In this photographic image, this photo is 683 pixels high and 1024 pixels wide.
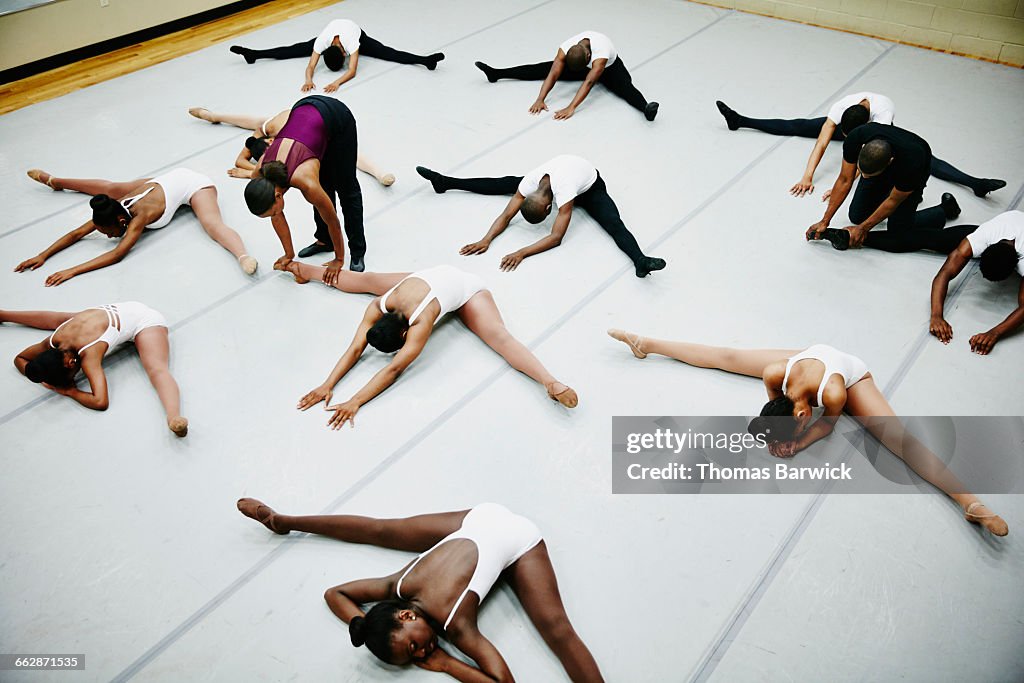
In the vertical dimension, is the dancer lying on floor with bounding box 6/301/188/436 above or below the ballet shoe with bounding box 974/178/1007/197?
below

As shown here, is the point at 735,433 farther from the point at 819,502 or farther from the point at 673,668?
the point at 673,668

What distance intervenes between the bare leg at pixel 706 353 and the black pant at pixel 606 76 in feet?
8.95

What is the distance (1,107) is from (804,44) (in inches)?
270

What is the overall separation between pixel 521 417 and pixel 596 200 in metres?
1.72

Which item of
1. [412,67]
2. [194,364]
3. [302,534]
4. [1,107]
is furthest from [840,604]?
[1,107]

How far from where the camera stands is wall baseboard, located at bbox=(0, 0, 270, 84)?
21.1ft

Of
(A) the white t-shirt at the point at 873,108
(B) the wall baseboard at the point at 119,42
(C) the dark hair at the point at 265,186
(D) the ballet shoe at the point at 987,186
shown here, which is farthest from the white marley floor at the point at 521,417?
(B) the wall baseboard at the point at 119,42

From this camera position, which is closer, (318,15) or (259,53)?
(259,53)

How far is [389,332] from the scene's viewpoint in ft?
11.4

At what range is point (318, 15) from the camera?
7559 millimetres

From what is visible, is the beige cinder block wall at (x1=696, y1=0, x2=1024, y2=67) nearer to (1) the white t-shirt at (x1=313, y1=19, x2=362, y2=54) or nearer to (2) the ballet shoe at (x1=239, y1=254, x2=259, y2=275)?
A: (1) the white t-shirt at (x1=313, y1=19, x2=362, y2=54)

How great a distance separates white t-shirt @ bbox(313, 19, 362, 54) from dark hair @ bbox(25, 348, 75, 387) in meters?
3.79

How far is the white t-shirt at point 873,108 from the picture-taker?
15.4 ft

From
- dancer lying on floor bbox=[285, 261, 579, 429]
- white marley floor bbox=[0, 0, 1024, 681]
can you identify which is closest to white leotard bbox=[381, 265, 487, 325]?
dancer lying on floor bbox=[285, 261, 579, 429]
